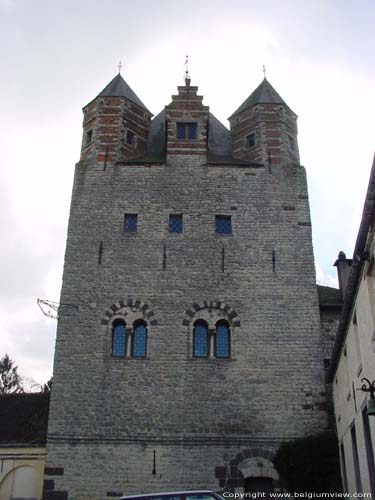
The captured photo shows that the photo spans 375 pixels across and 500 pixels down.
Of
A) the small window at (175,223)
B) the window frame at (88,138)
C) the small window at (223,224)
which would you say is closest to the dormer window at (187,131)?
the window frame at (88,138)

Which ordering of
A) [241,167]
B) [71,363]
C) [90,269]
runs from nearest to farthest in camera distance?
[71,363], [90,269], [241,167]

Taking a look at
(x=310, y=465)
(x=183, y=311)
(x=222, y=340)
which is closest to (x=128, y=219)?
(x=183, y=311)

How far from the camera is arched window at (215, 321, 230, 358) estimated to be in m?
17.5

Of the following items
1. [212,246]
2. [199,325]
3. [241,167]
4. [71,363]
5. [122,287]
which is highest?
[241,167]

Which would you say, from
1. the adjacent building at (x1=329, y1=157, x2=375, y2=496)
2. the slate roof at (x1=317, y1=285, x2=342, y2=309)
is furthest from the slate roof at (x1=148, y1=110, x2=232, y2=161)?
the adjacent building at (x1=329, y1=157, x2=375, y2=496)

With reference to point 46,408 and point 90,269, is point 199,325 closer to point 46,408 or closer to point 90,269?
point 90,269

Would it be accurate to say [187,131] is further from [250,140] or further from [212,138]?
[212,138]

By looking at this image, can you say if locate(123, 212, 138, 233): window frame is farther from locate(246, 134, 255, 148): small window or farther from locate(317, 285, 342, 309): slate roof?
locate(317, 285, 342, 309): slate roof

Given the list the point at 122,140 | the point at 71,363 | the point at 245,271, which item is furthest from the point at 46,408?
the point at 122,140

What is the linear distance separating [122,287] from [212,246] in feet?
10.4

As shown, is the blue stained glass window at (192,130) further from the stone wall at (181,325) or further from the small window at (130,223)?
the small window at (130,223)

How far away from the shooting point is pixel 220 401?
16703mm

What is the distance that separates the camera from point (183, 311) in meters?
17.9

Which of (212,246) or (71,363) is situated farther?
(212,246)
